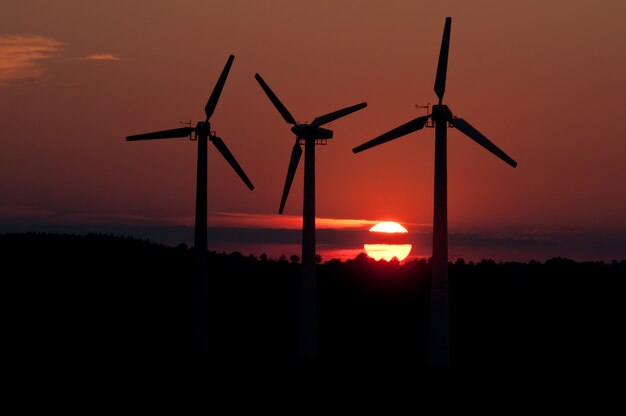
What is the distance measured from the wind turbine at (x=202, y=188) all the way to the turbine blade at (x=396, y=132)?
14.7m

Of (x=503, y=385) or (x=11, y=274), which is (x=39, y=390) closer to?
→ (x=503, y=385)

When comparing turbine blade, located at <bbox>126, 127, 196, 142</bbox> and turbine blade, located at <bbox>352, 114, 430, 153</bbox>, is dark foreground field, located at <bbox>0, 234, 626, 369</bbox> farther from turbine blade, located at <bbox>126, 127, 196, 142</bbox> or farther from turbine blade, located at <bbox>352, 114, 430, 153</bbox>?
turbine blade, located at <bbox>352, 114, 430, 153</bbox>

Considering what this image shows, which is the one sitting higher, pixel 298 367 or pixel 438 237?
pixel 438 237

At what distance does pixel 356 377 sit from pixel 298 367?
5381mm

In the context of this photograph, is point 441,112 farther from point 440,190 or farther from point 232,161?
point 232,161

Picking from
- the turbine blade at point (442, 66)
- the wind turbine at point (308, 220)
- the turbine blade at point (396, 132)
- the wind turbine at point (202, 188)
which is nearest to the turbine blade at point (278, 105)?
the wind turbine at point (308, 220)

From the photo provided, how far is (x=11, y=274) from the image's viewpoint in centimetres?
19100

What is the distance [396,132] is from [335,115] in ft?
27.1

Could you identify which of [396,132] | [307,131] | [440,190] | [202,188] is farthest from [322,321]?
[440,190]

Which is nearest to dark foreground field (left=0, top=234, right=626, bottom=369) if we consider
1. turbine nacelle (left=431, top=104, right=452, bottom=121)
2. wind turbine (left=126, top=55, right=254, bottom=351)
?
wind turbine (left=126, top=55, right=254, bottom=351)

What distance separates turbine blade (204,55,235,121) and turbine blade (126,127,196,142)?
273cm

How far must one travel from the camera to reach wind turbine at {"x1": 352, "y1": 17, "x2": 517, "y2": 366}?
10675cm

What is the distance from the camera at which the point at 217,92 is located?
12356 centimetres

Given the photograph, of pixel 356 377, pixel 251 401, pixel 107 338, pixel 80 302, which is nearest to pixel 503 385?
pixel 356 377
